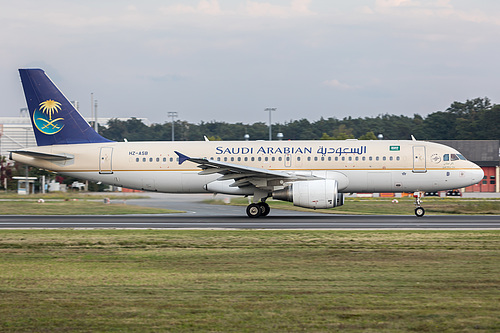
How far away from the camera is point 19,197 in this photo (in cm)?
4778

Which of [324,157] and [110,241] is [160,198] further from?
[110,241]

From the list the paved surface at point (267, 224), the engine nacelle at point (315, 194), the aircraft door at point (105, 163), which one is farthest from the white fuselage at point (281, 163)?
the paved surface at point (267, 224)

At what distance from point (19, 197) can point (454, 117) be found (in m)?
78.3

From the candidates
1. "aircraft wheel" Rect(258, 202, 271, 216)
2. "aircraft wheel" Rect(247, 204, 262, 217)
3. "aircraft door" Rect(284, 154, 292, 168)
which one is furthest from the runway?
"aircraft door" Rect(284, 154, 292, 168)

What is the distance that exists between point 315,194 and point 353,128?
10280 centimetres

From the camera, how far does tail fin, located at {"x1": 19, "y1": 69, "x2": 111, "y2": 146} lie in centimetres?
3109

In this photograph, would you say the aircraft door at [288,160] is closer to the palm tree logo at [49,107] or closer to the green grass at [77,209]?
the green grass at [77,209]

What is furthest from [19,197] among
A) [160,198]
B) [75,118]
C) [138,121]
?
[138,121]

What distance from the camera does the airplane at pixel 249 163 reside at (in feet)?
91.7

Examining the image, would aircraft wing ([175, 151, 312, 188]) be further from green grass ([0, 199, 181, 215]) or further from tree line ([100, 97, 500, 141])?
tree line ([100, 97, 500, 141])

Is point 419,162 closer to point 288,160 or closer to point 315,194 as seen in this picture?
point 315,194

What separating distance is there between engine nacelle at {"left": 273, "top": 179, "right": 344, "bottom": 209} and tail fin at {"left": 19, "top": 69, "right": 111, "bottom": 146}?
11500 mm

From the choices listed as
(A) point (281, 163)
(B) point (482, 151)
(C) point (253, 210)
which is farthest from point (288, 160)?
(B) point (482, 151)

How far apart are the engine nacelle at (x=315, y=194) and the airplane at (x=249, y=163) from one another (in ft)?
0.15
